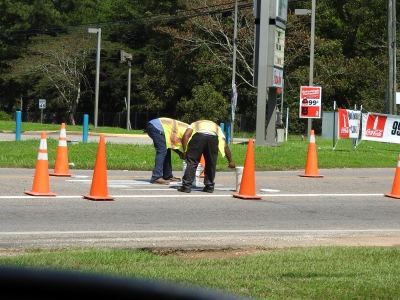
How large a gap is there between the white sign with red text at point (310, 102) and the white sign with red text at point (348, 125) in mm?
1305

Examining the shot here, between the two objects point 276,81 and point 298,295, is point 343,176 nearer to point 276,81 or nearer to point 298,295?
point 276,81

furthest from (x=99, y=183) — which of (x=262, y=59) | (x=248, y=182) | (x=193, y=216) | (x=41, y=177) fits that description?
(x=262, y=59)

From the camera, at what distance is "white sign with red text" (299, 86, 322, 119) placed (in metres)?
29.2

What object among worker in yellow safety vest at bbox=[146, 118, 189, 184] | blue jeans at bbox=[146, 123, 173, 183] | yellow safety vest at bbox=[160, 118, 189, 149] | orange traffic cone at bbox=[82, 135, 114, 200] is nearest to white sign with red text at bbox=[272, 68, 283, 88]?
blue jeans at bbox=[146, 123, 173, 183]

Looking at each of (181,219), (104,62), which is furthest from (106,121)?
(181,219)

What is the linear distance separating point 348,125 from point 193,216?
59.0 ft

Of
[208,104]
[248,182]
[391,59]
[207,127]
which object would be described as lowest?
[248,182]

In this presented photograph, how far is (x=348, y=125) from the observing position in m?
28.1

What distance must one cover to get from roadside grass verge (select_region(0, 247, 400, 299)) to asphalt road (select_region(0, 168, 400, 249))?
3.05 ft

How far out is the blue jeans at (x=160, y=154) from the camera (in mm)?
14594

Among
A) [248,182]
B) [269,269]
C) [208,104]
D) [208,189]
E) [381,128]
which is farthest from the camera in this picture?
[208,104]

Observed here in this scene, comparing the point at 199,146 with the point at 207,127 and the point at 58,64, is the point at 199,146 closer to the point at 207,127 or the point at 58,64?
the point at 207,127

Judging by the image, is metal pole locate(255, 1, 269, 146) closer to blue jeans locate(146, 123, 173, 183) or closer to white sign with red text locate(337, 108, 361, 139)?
white sign with red text locate(337, 108, 361, 139)

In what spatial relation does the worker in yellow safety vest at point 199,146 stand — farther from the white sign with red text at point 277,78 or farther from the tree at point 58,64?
the tree at point 58,64
